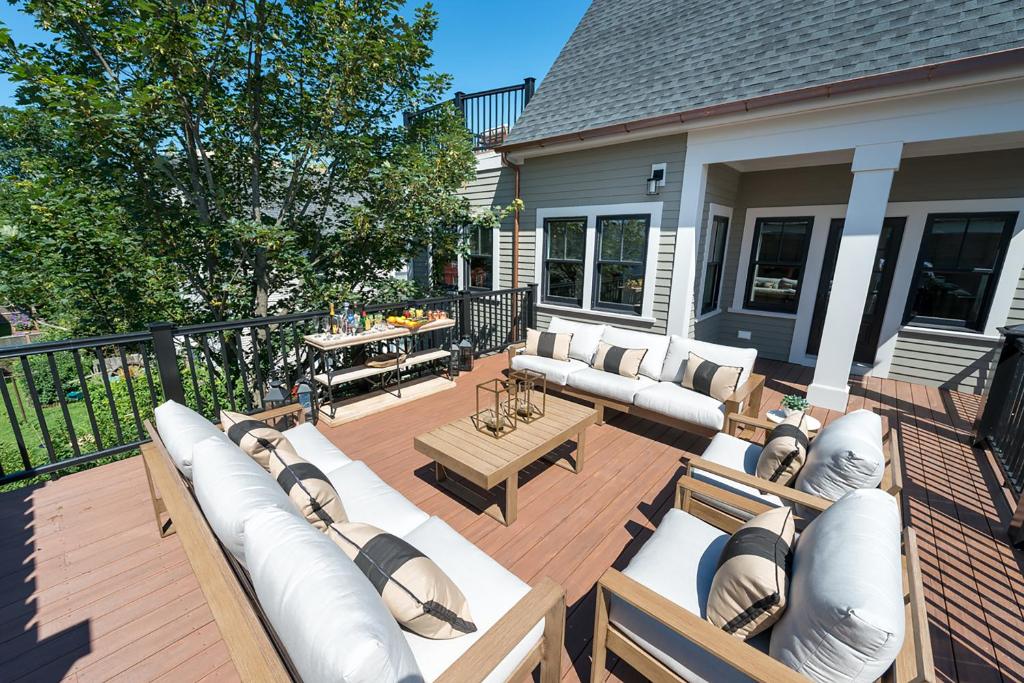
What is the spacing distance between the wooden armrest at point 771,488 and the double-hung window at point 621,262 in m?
3.67

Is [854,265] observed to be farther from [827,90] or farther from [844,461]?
[844,461]

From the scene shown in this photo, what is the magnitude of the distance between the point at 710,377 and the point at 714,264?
3122 millimetres

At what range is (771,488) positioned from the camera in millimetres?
1965

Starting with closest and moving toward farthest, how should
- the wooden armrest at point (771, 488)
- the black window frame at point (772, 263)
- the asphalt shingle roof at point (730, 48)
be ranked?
the wooden armrest at point (771, 488) → the asphalt shingle roof at point (730, 48) → the black window frame at point (772, 263)

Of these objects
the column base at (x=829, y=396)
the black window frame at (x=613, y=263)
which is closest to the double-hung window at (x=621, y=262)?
the black window frame at (x=613, y=263)

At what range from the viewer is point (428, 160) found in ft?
20.0

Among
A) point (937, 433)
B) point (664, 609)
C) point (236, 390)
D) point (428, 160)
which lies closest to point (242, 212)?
point (428, 160)

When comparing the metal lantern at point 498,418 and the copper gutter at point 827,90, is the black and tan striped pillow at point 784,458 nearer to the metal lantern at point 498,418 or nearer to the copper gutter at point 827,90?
the metal lantern at point 498,418

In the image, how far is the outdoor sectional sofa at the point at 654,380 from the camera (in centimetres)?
336

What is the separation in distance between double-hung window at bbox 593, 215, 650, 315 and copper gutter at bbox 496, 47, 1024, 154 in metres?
1.11

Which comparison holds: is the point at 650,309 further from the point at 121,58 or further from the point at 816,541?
the point at 121,58

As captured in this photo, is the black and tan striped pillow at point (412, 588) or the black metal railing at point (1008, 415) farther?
the black metal railing at point (1008, 415)

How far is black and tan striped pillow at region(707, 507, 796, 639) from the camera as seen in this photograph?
1.26 meters

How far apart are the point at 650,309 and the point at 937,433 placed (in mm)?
3033
